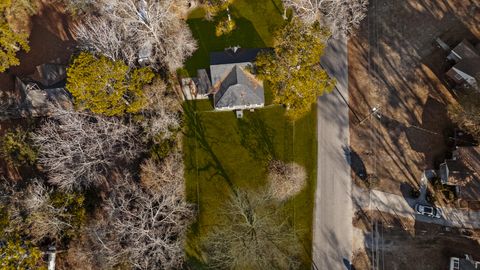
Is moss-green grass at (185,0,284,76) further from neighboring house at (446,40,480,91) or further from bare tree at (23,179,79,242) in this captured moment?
bare tree at (23,179,79,242)

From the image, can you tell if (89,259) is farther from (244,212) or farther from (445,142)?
(445,142)

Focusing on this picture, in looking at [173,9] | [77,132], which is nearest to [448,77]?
[173,9]

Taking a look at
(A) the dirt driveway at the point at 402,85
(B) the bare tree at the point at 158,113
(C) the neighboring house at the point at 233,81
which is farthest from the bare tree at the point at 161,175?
(A) the dirt driveway at the point at 402,85

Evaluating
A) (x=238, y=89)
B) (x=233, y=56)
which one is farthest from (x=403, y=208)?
(x=233, y=56)

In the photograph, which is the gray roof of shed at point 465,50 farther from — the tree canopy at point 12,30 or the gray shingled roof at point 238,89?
the tree canopy at point 12,30

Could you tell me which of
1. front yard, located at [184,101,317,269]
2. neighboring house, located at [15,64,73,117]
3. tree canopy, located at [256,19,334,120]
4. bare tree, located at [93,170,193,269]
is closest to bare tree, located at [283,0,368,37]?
tree canopy, located at [256,19,334,120]

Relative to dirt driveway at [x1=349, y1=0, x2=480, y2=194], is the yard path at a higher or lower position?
lower

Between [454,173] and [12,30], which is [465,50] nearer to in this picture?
[454,173]
